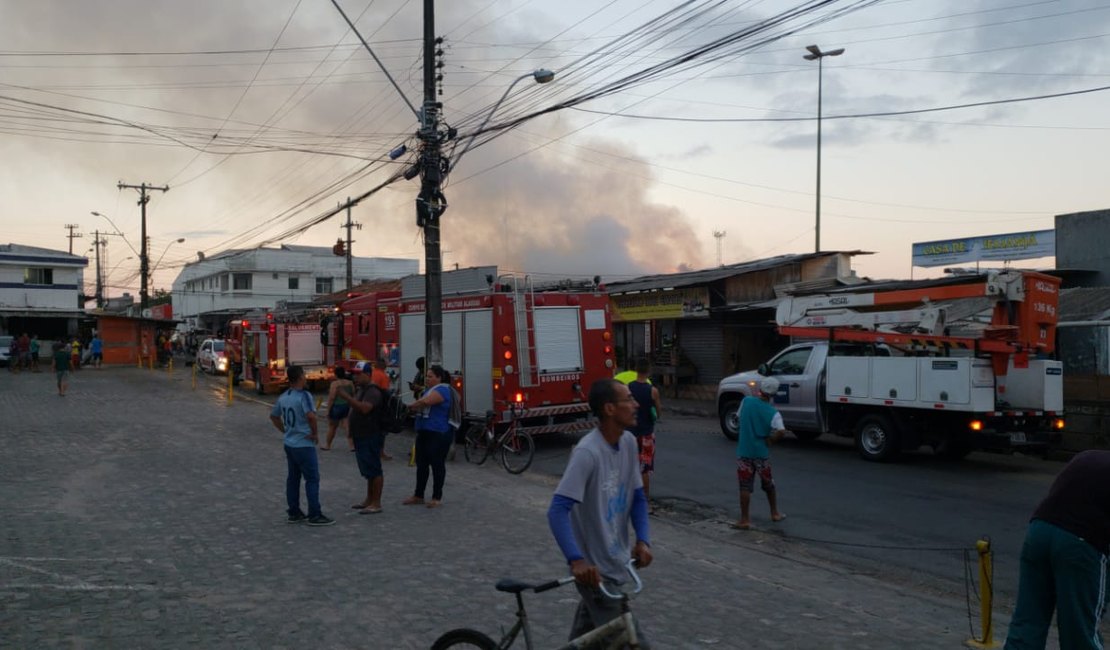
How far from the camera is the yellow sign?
25.5 metres

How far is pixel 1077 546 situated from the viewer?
159 inches

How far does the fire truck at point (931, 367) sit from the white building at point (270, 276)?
5403 cm

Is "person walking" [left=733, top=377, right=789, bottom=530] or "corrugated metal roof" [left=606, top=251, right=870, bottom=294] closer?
"person walking" [left=733, top=377, right=789, bottom=530]

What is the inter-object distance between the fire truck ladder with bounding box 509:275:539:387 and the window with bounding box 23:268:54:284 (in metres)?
44.2

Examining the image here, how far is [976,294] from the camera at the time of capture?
12.6 metres

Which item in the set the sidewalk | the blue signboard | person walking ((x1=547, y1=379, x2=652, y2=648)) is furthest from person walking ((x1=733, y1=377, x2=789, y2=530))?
the blue signboard

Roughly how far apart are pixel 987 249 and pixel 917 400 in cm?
1658

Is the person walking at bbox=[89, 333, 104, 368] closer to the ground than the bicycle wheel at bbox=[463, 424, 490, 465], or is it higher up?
higher up

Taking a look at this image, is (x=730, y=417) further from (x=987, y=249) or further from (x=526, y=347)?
(x=987, y=249)

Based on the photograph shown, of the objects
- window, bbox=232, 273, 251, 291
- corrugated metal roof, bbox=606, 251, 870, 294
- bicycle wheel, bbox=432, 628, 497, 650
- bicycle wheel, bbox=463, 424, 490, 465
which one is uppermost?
window, bbox=232, 273, 251, 291

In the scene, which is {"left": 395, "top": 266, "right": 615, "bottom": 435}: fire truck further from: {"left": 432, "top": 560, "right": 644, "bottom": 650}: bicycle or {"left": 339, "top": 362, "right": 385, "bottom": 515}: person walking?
{"left": 432, "top": 560, "right": 644, "bottom": 650}: bicycle

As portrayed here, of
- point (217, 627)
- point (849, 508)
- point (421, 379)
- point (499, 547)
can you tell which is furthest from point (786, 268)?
point (217, 627)

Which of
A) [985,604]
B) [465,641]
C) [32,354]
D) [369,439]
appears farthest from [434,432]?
[32,354]

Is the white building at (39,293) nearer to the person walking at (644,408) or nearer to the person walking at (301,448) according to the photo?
the person walking at (301,448)
